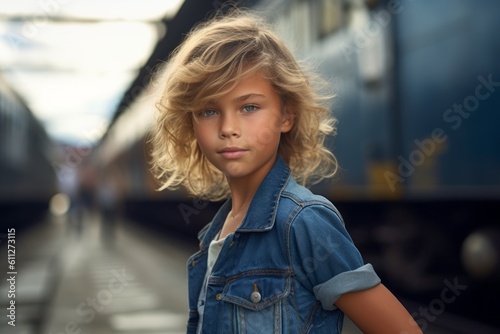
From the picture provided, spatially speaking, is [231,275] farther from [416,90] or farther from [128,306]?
[128,306]

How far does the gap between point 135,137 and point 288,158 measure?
53.0 ft

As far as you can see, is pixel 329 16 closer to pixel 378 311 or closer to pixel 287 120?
pixel 287 120

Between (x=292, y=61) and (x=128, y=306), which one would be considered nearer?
(x=292, y=61)

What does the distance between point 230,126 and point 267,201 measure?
14 centimetres

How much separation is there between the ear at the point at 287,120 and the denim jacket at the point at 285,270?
135mm

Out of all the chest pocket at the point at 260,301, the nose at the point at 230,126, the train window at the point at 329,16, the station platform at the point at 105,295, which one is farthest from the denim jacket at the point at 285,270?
the train window at the point at 329,16

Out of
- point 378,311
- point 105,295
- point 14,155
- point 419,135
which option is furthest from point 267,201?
point 14,155

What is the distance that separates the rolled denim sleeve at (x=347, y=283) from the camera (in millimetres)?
1131

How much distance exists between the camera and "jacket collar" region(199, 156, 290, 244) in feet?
Answer: 3.95

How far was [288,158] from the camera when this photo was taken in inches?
57.0

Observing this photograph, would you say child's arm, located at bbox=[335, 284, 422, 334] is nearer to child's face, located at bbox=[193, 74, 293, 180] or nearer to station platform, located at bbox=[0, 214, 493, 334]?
child's face, located at bbox=[193, 74, 293, 180]

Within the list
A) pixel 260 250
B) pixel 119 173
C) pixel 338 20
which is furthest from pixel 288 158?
pixel 119 173

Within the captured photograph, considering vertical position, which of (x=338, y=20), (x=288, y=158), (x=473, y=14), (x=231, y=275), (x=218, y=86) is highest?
(x=338, y=20)

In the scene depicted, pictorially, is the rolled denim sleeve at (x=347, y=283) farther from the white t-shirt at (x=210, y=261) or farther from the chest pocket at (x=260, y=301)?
the white t-shirt at (x=210, y=261)
